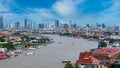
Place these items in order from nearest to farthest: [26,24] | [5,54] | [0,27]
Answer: [5,54] < [0,27] < [26,24]

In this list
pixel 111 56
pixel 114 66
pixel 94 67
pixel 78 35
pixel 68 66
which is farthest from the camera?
pixel 78 35

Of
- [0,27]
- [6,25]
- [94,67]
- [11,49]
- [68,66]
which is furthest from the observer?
[6,25]

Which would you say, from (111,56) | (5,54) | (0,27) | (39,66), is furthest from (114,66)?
(0,27)

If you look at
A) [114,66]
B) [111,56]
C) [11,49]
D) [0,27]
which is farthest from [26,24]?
[114,66]

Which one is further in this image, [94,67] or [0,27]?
[0,27]

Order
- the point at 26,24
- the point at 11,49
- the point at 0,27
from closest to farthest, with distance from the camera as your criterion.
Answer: the point at 11,49, the point at 0,27, the point at 26,24

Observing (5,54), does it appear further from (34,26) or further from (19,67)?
(34,26)

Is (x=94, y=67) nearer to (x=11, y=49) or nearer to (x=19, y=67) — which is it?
(x=19, y=67)

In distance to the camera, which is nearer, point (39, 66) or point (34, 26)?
point (39, 66)
